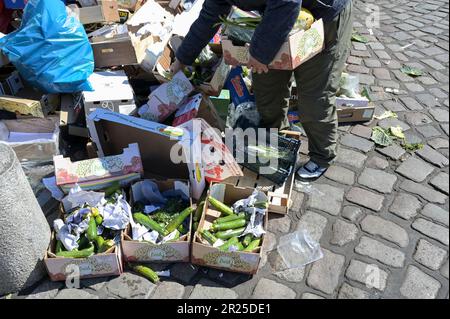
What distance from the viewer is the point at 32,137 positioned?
3.88 metres

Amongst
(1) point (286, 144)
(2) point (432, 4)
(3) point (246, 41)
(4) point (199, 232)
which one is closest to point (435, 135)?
(1) point (286, 144)

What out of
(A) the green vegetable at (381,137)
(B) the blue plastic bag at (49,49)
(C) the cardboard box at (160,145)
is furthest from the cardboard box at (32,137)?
(A) the green vegetable at (381,137)

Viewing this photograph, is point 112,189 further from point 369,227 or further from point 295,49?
point 369,227

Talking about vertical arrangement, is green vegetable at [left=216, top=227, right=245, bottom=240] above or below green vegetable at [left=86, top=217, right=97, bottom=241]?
below

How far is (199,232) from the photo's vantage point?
9.70 feet

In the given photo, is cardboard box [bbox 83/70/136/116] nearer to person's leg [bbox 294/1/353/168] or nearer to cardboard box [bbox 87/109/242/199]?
cardboard box [bbox 87/109/242/199]

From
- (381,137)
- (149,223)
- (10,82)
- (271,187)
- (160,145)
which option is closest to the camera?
(149,223)

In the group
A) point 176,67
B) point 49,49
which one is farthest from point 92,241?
point 49,49

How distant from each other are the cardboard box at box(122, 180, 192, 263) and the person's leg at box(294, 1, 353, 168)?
1.36m

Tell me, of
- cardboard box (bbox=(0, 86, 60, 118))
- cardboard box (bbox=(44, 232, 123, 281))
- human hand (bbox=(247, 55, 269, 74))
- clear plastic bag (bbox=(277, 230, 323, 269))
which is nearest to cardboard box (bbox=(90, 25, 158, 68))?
cardboard box (bbox=(0, 86, 60, 118))

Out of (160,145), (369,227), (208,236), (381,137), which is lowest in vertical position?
(369,227)

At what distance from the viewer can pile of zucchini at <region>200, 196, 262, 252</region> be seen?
116 inches

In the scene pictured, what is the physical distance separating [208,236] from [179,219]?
25cm

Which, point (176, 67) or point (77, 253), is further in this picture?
point (176, 67)
